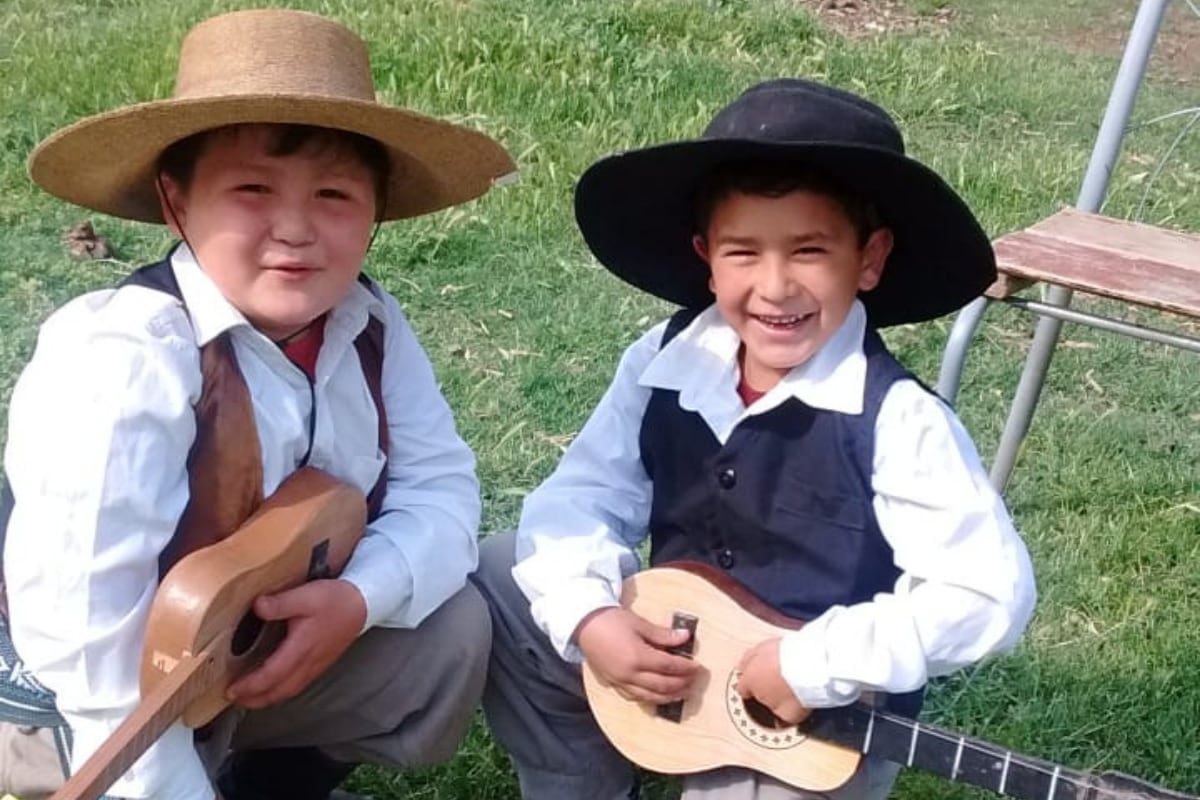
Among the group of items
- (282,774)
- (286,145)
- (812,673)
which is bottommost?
(282,774)

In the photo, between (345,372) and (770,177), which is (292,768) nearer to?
(345,372)

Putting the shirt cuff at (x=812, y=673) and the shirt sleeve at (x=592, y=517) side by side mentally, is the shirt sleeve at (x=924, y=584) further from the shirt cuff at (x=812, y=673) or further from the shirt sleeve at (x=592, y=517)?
the shirt sleeve at (x=592, y=517)

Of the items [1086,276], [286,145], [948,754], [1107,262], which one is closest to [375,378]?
[286,145]

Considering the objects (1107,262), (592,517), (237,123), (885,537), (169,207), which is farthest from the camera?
(1107,262)

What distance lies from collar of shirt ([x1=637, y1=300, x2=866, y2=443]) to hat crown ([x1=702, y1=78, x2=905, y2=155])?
10.0 inches

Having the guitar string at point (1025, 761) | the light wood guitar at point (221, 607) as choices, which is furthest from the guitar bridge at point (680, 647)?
the light wood guitar at point (221, 607)

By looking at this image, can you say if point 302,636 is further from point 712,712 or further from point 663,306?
point 663,306

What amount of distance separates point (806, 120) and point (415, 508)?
75 cm

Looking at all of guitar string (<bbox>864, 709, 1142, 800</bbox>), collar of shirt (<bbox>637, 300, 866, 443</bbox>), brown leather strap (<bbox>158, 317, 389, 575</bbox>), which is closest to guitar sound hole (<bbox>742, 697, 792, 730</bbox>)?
guitar string (<bbox>864, 709, 1142, 800</bbox>)

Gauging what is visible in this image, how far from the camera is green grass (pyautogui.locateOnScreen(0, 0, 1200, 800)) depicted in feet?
9.68

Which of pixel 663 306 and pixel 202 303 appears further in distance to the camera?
pixel 663 306

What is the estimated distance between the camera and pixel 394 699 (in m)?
2.25

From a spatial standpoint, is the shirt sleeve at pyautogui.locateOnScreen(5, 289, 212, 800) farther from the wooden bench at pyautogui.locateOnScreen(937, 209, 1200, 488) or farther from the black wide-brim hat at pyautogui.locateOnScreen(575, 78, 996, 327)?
the wooden bench at pyautogui.locateOnScreen(937, 209, 1200, 488)

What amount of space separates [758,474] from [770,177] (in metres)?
0.41
